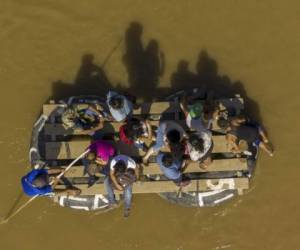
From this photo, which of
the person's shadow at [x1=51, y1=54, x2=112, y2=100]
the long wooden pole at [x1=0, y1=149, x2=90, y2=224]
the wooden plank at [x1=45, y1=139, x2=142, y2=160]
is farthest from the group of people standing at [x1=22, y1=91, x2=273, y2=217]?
the person's shadow at [x1=51, y1=54, x2=112, y2=100]

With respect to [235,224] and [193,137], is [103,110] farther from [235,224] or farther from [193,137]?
[235,224]

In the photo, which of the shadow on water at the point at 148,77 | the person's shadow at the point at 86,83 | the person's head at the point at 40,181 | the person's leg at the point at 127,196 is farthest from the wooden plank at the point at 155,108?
the person's head at the point at 40,181

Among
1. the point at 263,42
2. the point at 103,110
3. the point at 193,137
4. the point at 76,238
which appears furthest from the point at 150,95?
the point at 76,238

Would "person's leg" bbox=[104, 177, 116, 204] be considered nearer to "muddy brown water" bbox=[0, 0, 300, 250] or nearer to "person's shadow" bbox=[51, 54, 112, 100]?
"muddy brown water" bbox=[0, 0, 300, 250]

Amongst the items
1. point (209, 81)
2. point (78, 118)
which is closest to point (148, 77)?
point (209, 81)

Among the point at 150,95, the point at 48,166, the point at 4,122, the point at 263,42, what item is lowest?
the point at 48,166

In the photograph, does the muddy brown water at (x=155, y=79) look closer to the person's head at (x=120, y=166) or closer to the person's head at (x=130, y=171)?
the person's head at (x=130, y=171)

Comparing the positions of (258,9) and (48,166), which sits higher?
(258,9)
